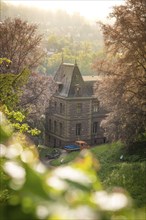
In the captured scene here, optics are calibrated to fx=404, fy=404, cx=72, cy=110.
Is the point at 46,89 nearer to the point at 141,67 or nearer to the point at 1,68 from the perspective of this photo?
the point at 1,68

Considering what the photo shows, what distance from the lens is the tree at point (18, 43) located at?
2939cm

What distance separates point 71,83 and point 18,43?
1133 cm

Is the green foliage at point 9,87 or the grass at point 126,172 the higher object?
the green foliage at point 9,87

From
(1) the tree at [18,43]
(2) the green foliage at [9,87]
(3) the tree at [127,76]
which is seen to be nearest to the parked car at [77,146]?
(1) the tree at [18,43]

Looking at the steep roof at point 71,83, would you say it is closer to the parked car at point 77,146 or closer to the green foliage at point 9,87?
the parked car at point 77,146

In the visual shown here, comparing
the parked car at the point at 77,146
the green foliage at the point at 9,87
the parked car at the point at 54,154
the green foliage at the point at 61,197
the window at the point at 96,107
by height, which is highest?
the green foliage at the point at 61,197

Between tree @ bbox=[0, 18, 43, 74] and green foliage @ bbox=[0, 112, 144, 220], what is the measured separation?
27.8m

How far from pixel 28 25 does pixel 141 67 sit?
10.8m

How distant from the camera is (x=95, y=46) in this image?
10812 centimetres

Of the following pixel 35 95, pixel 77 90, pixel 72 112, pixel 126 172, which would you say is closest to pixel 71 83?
pixel 77 90

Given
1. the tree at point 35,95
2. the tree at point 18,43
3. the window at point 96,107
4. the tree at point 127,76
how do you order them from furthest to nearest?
the window at point 96,107, the tree at point 18,43, the tree at point 35,95, the tree at point 127,76

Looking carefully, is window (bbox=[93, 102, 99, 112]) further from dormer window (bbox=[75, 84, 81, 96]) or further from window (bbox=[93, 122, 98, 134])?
dormer window (bbox=[75, 84, 81, 96])

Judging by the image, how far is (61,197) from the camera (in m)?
0.88

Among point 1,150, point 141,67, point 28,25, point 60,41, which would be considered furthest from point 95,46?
point 1,150
